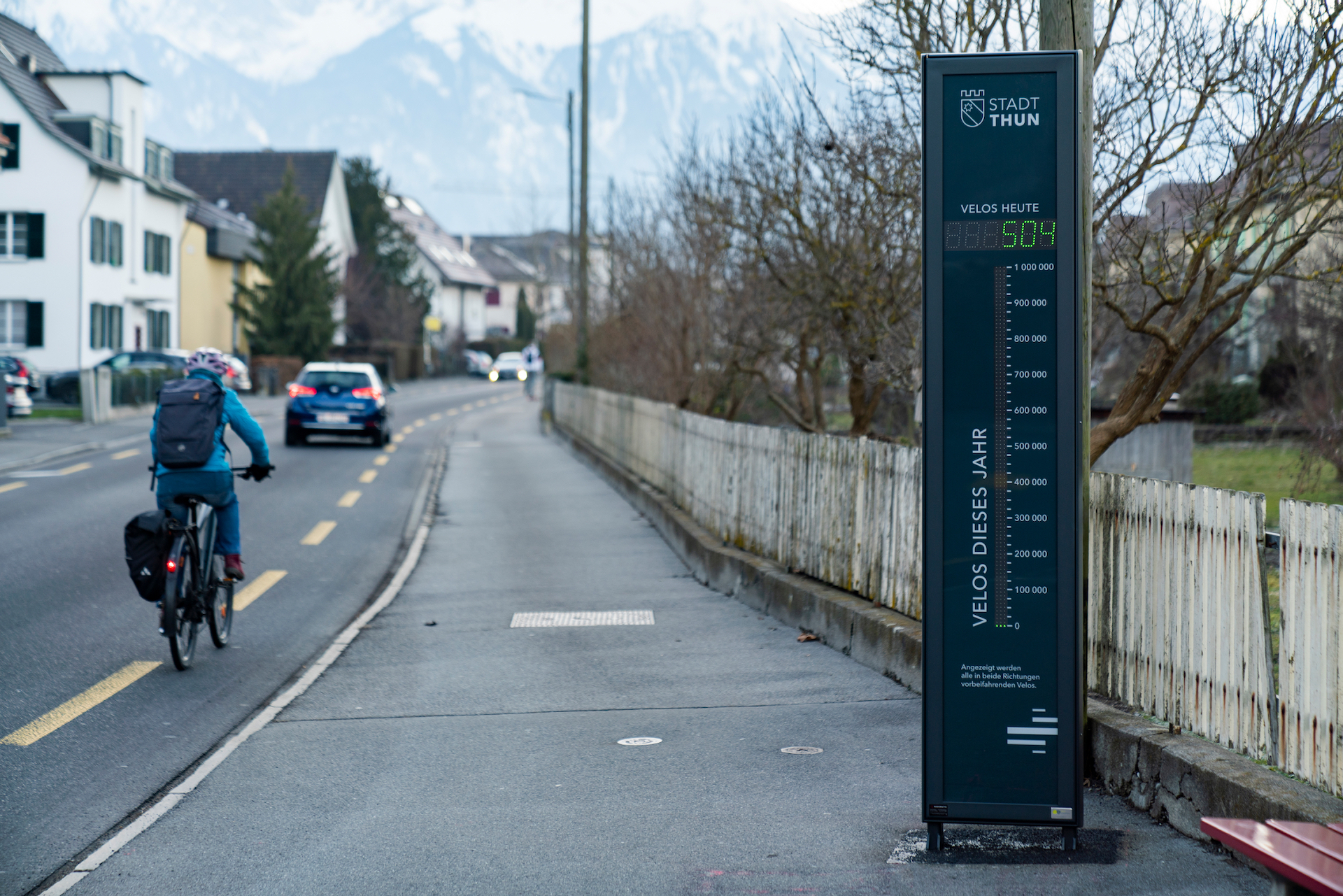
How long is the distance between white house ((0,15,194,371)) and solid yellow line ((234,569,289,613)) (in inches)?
1458

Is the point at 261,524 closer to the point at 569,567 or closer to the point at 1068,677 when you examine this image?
the point at 569,567

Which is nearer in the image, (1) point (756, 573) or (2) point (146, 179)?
(1) point (756, 573)

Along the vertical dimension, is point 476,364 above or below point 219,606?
above

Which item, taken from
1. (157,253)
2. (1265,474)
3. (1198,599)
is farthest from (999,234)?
(157,253)

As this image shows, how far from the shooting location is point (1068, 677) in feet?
15.4

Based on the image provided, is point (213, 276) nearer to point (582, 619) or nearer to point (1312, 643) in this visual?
point (582, 619)

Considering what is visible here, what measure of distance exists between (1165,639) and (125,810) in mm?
3938

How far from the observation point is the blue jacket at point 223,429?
8.51 m

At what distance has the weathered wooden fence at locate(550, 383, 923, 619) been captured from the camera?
8.08 meters

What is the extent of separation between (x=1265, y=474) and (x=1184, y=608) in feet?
55.7

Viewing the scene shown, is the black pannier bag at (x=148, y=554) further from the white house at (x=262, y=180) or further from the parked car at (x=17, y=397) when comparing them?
the white house at (x=262, y=180)

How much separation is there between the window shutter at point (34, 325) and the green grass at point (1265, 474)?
35.0 metres

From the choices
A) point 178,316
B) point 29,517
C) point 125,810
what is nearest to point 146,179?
point 178,316

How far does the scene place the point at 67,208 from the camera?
46.1 meters
